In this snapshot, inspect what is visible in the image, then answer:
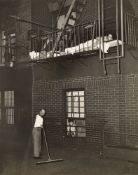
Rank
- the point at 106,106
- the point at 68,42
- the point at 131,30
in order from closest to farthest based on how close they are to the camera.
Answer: the point at 131,30 < the point at 106,106 < the point at 68,42

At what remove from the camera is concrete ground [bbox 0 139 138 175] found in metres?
8.29

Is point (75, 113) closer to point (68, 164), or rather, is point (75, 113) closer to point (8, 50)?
point (68, 164)

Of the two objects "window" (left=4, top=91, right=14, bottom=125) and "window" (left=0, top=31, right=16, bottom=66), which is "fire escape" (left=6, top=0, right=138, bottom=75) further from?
"window" (left=4, top=91, right=14, bottom=125)

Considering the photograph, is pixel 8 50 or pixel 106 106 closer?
pixel 106 106

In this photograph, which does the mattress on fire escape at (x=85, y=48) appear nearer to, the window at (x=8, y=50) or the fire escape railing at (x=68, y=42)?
the fire escape railing at (x=68, y=42)

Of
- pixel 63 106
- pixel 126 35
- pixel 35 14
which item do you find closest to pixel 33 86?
pixel 63 106

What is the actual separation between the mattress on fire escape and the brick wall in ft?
3.30

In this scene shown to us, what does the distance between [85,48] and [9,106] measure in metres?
5.66

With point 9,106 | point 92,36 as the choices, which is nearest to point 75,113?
point 92,36

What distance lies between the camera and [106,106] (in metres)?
10.7

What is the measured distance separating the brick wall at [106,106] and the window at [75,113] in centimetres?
23

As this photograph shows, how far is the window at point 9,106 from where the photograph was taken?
48.6 feet

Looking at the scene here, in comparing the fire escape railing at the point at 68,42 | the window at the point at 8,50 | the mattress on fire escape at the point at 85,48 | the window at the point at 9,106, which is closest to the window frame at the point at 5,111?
the window at the point at 9,106

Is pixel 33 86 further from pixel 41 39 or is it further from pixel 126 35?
pixel 126 35
